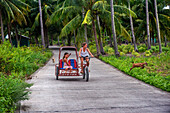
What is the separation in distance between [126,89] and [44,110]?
392 centimetres

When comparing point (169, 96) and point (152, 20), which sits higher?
point (152, 20)

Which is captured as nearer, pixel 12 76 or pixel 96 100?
pixel 96 100

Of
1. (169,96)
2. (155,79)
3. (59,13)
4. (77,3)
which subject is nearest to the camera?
(169,96)

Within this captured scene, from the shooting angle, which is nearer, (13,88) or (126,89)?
(13,88)

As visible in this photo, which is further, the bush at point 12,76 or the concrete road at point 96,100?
the concrete road at point 96,100

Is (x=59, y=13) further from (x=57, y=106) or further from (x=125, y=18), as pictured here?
(x=57, y=106)

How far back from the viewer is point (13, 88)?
5.99 m

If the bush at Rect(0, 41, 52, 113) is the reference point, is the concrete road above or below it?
below

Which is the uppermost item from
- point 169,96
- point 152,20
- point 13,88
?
point 152,20

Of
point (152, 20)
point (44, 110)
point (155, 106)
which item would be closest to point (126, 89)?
point (155, 106)

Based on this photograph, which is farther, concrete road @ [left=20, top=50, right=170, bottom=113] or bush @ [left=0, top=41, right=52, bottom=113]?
concrete road @ [left=20, top=50, right=170, bottom=113]

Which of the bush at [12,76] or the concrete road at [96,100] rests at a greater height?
the bush at [12,76]

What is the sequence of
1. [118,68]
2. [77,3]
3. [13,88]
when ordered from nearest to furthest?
[13,88], [118,68], [77,3]

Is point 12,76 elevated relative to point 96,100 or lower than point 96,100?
elevated
